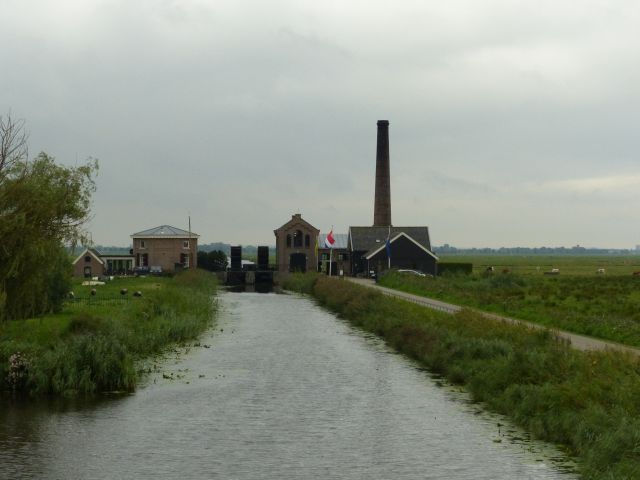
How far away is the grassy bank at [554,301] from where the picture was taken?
116 feet

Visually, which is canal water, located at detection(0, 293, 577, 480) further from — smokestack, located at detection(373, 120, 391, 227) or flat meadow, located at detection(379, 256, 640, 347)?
smokestack, located at detection(373, 120, 391, 227)

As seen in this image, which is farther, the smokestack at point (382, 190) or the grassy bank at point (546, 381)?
the smokestack at point (382, 190)

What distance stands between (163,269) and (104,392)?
298 ft

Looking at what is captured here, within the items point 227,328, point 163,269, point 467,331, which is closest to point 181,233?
point 163,269

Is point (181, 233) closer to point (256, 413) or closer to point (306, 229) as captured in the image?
point (306, 229)

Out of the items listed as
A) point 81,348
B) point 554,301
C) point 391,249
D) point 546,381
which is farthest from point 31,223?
point 391,249

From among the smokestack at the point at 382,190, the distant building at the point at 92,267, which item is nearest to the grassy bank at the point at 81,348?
the distant building at the point at 92,267

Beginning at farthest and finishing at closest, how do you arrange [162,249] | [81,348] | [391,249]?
[162,249] < [391,249] < [81,348]

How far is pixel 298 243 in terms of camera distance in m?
115

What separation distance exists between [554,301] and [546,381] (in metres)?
29.4

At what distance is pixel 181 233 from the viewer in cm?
12162

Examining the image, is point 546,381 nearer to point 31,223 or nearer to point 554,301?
point 31,223

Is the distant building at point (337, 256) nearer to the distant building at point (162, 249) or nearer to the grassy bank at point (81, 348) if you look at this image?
the distant building at point (162, 249)

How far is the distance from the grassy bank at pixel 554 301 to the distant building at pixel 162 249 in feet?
143
